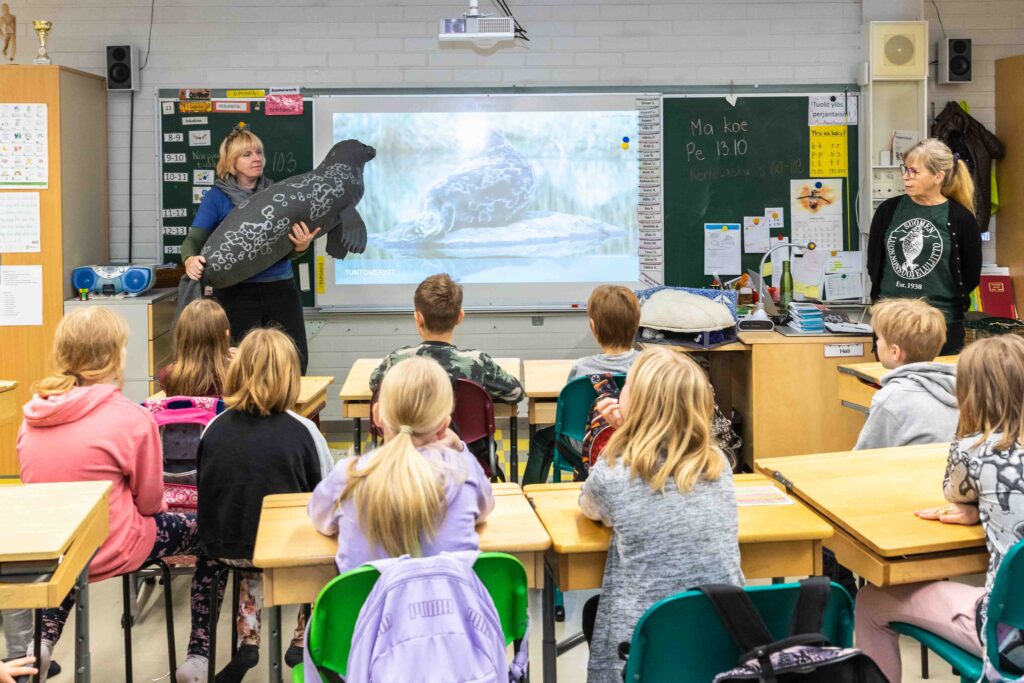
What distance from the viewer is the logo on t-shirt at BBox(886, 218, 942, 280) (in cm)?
440

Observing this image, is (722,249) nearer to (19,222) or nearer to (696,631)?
(19,222)

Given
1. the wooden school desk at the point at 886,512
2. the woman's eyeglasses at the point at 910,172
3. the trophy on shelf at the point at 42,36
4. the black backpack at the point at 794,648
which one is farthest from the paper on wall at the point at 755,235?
the black backpack at the point at 794,648

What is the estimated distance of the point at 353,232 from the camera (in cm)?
559

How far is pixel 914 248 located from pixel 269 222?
2.75 meters

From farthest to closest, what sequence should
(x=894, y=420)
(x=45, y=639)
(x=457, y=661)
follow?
(x=894, y=420) → (x=45, y=639) → (x=457, y=661)

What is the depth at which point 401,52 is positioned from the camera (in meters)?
5.95

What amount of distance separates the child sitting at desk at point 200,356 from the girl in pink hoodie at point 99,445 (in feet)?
1.15

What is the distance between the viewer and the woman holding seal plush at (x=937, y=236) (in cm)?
432

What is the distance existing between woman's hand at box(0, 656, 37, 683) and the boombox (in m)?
3.57

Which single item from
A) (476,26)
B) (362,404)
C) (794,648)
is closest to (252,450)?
(362,404)

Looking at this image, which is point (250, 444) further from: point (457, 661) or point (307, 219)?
point (307, 219)

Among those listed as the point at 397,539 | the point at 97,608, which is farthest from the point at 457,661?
the point at 97,608

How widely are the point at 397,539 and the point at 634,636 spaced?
1.60 feet

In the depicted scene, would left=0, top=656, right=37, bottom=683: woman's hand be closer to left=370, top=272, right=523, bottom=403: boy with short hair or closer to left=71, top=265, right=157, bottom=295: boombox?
left=370, top=272, right=523, bottom=403: boy with short hair
